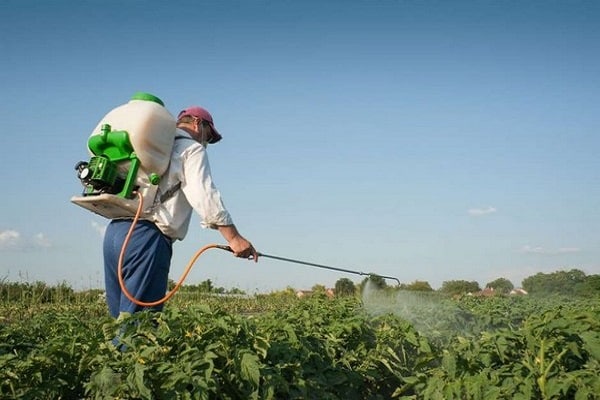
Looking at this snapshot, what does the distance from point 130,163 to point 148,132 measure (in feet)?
0.68

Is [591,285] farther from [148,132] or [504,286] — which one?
[148,132]

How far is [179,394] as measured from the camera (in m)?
2.39

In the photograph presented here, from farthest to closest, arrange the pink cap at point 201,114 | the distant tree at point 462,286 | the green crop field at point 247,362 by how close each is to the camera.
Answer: the distant tree at point 462,286 → the pink cap at point 201,114 → the green crop field at point 247,362

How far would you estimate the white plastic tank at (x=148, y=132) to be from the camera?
3861 mm

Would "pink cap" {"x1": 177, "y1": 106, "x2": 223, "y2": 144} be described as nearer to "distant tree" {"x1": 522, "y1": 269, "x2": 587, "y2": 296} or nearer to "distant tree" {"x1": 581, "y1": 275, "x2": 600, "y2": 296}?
"distant tree" {"x1": 522, "y1": 269, "x2": 587, "y2": 296}

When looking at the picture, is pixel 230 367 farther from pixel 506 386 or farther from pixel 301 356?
pixel 506 386

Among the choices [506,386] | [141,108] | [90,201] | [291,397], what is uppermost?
[141,108]

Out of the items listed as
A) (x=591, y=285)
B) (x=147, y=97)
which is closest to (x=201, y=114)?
(x=147, y=97)

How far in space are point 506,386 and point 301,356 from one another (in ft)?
3.02

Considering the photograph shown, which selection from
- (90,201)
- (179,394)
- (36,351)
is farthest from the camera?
(90,201)

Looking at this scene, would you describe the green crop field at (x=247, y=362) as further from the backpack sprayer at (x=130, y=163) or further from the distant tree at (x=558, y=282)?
the distant tree at (x=558, y=282)

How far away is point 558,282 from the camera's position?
1565cm

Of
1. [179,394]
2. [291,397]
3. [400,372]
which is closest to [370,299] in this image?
[400,372]

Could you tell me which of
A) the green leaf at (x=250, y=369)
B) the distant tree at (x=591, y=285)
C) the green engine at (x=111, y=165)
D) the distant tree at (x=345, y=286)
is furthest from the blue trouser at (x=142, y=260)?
the distant tree at (x=591, y=285)
